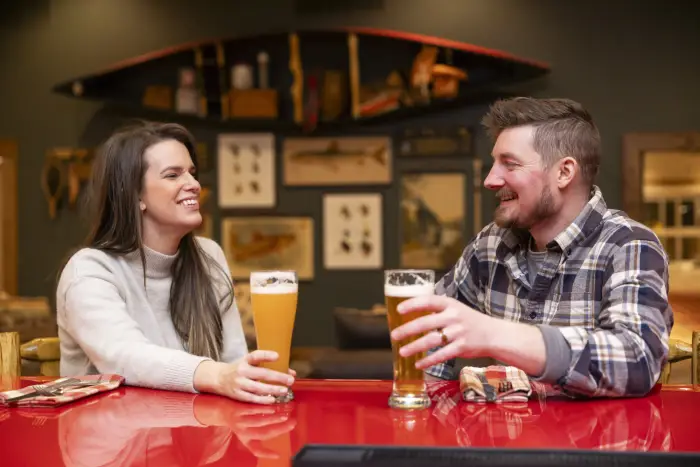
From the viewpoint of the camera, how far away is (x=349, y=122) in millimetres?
5613

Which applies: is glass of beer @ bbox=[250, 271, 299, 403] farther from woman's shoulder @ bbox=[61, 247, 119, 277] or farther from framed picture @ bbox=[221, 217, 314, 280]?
framed picture @ bbox=[221, 217, 314, 280]

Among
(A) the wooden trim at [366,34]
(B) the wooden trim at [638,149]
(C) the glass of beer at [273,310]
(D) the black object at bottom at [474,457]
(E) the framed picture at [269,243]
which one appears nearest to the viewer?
(D) the black object at bottom at [474,457]

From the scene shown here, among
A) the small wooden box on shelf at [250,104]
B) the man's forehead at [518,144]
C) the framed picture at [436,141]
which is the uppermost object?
the small wooden box on shelf at [250,104]

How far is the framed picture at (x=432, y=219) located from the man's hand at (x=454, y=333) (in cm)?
445

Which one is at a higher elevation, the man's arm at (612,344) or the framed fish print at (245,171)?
the framed fish print at (245,171)

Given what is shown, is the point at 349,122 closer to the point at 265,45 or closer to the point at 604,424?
the point at 265,45

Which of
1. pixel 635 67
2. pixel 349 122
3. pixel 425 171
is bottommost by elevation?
pixel 425 171

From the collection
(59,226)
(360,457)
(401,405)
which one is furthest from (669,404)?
(59,226)

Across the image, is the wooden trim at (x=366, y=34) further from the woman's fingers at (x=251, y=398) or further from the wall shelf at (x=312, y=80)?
the woman's fingers at (x=251, y=398)

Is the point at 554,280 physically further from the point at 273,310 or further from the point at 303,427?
the point at 303,427

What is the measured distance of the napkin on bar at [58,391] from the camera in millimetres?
1370

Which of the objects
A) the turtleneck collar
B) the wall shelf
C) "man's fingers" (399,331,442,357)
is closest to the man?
"man's fingers" (399,331,442,357)

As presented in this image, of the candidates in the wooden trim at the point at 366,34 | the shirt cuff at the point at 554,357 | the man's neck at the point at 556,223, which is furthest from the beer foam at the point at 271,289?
the wooden trim at the point at 366,34

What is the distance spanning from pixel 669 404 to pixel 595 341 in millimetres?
156
